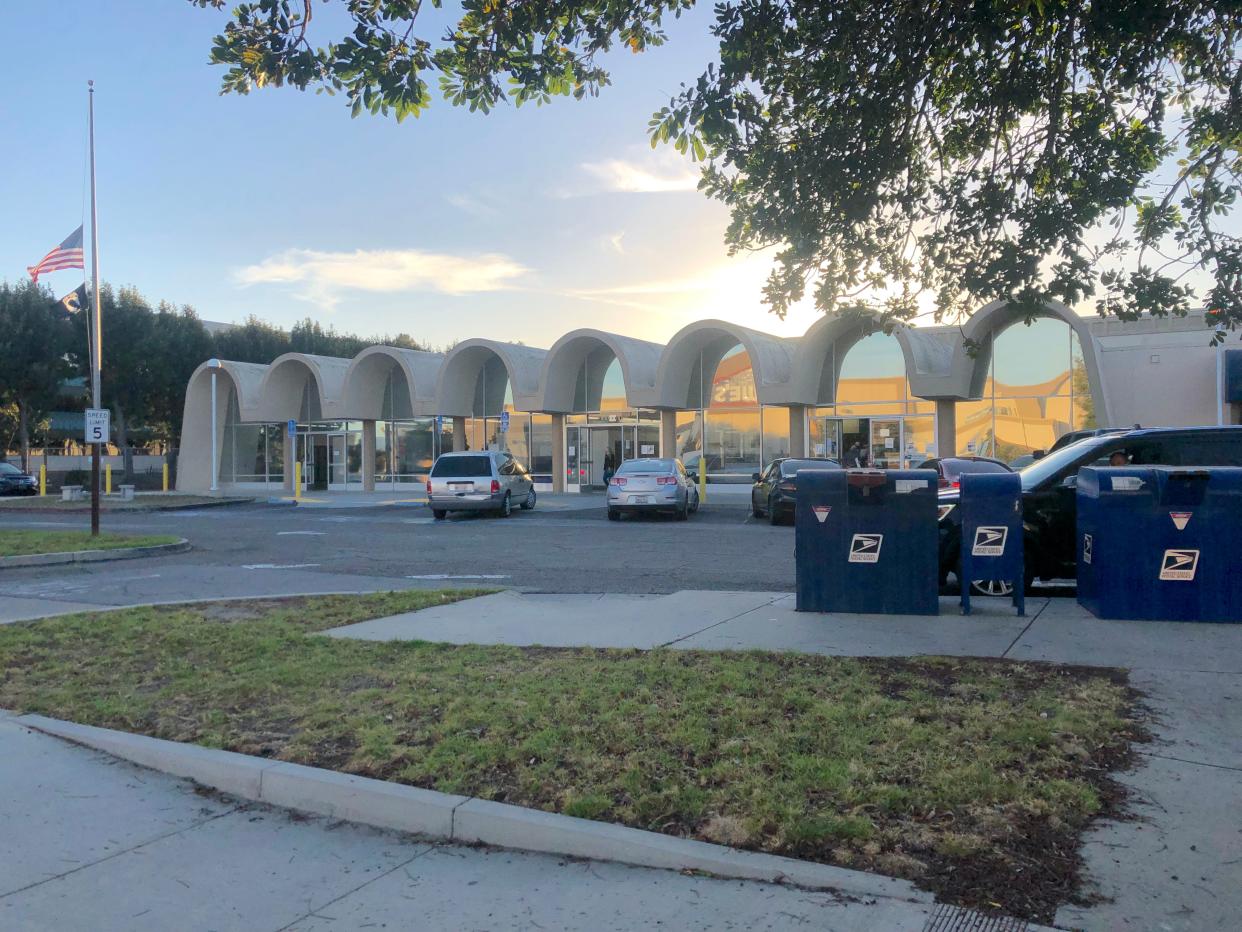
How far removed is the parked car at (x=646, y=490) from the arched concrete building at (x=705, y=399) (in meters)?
5.80

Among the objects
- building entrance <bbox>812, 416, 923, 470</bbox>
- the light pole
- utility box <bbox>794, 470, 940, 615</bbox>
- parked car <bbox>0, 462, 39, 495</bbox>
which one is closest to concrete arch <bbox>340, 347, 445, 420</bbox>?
the light pole

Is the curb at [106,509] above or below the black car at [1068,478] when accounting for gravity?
below

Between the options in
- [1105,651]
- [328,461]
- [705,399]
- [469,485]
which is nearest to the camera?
[1105,651]

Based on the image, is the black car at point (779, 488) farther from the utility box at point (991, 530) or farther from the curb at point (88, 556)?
the curb at point (88, 556)

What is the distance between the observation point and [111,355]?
165 ft

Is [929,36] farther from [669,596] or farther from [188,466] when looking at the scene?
[188,466]

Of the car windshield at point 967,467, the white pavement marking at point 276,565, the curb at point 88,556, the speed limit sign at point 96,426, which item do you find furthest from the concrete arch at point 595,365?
the white pavement marking at point 276,565

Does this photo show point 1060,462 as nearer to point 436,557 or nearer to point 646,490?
point 436,557

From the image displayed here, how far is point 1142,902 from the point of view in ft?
11.8

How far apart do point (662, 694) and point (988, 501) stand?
3915 mm

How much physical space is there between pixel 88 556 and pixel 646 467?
1264 centimetres

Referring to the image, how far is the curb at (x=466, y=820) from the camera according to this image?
388 centimetres

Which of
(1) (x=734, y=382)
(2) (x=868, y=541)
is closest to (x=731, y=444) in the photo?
(1) (x=734, y=382)

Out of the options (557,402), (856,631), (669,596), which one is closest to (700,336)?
(557,402)
